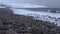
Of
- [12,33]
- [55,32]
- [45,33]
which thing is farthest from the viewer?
[55,32]

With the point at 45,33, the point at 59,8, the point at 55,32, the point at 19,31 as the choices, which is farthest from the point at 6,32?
the point at 59,8

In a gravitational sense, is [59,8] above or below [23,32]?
below

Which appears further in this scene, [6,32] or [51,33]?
[51,33]

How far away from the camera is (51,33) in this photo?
9.08 metres

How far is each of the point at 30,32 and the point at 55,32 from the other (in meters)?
2.17

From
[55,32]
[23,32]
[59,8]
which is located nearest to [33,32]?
[23,32]

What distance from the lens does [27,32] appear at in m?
7.88

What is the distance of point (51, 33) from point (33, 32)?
64.1 inches

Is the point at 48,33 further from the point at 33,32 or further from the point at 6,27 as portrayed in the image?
the point at 6,27

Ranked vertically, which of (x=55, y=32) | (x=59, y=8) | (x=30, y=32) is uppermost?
(x=30, y=32)

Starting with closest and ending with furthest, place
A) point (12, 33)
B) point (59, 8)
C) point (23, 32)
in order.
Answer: point (12, 33) < point (23, 32) < point (59, 8)

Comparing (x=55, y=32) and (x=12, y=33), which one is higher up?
(x=12, y=33)

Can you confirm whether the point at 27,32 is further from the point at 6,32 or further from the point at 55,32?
the point at 55,32

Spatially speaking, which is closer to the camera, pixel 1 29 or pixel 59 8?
pixel 1 29
